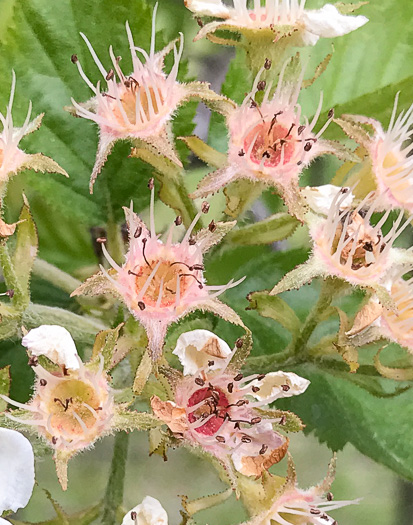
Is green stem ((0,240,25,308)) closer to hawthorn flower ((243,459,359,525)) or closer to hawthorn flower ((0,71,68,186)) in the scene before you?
hawthorn flower ((0,71,68,186))

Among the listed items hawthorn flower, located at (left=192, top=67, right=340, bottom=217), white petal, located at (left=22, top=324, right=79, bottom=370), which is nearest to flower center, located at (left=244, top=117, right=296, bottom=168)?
hawthorn flower, located at (left=192, top=67, right=340, bottom=217)

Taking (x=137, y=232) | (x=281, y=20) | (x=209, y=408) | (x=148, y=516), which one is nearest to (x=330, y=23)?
(x=281, y=20)

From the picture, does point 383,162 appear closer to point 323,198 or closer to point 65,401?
point 323,198

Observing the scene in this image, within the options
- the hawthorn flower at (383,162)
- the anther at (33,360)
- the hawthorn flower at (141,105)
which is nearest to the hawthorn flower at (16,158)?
the hawthorn flower at (141,105)

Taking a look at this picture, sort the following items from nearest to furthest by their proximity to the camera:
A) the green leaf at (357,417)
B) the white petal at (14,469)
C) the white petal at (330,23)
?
the white petal at (14,469) → the white petal at (330,23) → the green leaf at (357,417)

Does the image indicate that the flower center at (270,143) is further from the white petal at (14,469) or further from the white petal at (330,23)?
the white petal at (14,469)

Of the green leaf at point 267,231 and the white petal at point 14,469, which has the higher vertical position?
the green leaf at point 267,231

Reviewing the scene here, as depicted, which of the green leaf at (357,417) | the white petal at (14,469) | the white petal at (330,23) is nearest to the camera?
the white petal at (14,469)
